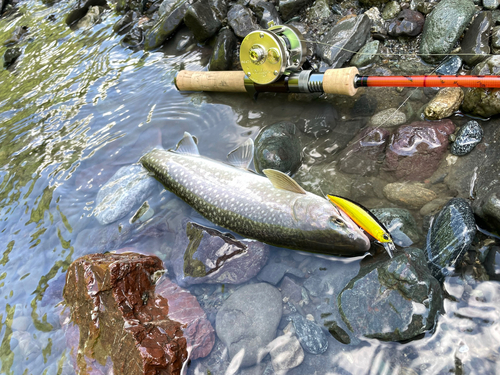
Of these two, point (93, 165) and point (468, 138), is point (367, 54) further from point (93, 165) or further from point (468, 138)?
point (93, 165)

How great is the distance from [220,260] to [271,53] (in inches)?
104

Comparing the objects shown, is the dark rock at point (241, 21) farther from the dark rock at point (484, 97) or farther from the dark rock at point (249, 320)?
the dark rock at point (249, 320)

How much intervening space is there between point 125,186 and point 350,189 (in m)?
3.07

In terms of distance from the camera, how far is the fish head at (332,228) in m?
3.50

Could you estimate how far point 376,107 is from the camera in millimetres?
4973

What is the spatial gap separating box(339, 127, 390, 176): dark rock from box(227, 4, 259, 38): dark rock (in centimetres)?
317

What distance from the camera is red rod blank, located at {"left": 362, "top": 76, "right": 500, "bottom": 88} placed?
12.2ft

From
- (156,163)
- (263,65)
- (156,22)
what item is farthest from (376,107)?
(156,22)

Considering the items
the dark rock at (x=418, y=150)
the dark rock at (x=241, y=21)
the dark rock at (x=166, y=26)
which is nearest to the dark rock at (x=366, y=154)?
the dark rock at (x=418, y=150)

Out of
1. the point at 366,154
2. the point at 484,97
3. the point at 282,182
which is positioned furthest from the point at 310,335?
the point at 484,97

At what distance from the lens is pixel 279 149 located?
457cm

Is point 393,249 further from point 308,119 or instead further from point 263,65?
point 263,65

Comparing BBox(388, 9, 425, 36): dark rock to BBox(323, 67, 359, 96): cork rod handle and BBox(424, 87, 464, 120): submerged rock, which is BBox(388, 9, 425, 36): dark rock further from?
BBox(323, 67, 359, 96): cork rod handle

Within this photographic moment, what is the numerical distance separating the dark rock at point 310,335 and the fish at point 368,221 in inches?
41.0
